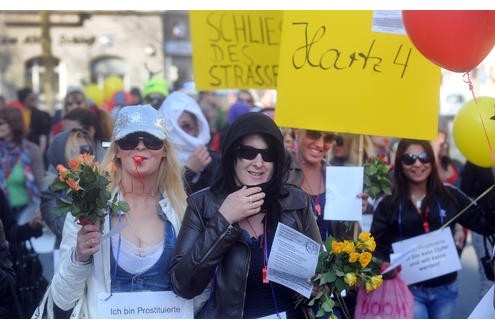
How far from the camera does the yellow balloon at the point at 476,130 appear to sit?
4.87 metres

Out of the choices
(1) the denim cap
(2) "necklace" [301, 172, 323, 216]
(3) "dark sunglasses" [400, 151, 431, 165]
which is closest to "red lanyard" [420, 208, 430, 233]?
(3) "dark sunglasses" [400, 151, 431, 165]

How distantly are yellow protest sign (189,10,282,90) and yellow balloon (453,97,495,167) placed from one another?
146 cm

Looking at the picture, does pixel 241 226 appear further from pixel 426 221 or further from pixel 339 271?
pixel 426 221

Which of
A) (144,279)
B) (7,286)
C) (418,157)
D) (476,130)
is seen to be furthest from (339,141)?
(7,286)

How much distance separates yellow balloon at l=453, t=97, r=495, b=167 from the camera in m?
4.87

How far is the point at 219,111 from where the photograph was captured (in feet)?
45.4

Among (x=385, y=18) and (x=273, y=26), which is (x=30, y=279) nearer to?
(x=273, y=26)

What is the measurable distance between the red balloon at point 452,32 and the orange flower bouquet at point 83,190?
4.99ft

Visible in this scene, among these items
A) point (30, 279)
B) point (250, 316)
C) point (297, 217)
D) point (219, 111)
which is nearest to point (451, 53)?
point (297, 217)

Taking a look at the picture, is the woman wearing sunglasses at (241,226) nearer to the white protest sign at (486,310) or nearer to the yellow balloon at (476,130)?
the white protest sign at (486,310)

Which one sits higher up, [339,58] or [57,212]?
[339,58]

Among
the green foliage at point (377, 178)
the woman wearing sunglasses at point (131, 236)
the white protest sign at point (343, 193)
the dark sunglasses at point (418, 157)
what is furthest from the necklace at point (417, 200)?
the woman wearing sunglasses at point (131, 236)
